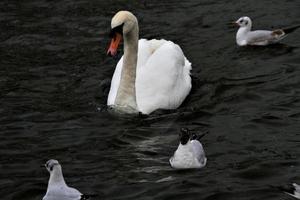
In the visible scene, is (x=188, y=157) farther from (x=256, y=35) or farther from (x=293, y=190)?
(x=256, y=35)

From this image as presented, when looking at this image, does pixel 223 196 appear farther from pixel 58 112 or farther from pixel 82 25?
pixel 82 25

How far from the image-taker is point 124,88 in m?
11.7

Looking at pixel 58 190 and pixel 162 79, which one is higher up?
pixel 162 79

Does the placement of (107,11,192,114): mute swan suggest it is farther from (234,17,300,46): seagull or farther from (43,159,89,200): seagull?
(43,159,89,200): seagull

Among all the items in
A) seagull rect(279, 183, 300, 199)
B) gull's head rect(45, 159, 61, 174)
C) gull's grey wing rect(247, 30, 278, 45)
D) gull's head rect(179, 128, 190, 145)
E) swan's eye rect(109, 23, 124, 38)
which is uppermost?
swan's eye rect(109, 23, 124, 38)

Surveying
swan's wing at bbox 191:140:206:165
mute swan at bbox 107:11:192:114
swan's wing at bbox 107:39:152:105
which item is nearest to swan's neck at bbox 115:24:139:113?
mute swan at bbox 107:11:192:114

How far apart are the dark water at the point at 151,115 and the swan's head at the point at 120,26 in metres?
1.00

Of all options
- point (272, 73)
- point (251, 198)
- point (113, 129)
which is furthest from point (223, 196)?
point (272, 73)

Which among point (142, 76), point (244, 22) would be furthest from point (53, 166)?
point (244, 22)

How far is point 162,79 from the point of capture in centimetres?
1199

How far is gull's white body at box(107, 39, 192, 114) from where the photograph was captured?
38.3ft

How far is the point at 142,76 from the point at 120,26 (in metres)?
0.92

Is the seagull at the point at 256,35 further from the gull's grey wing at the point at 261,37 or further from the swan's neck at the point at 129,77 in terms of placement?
the swan's neck at the point at 129,77

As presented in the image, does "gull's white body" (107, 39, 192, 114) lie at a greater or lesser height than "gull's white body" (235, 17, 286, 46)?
lesser
